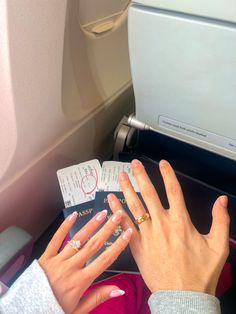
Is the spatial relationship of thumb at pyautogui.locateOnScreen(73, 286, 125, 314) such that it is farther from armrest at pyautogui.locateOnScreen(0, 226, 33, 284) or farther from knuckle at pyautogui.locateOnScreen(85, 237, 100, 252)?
armrest at pyautogui.locateOnScreen(0, 226, 33, 284)

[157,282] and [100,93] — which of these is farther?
[100,93]

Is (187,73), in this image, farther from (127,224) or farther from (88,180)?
(88,180)

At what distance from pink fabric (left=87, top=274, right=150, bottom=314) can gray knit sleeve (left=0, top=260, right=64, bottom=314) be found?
0.20 m

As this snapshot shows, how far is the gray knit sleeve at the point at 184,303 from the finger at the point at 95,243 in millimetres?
128

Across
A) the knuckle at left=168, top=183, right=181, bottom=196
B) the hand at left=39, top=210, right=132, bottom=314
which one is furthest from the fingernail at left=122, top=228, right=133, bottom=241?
the knuckle at left=168, top=183, right=181, bottom=196

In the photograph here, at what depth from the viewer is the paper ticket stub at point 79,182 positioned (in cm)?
80

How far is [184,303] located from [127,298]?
Result: 26cm

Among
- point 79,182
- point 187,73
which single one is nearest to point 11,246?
point 79,182

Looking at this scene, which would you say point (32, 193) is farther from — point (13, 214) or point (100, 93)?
point (100, 93)

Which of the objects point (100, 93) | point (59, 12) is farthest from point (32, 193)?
point (59, 12)

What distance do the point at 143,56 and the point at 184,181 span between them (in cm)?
41

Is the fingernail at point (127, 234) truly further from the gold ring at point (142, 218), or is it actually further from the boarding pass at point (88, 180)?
the boarding pass at point (88, 180)

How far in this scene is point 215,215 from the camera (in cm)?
58

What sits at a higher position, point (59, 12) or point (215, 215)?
point (59, 12)
